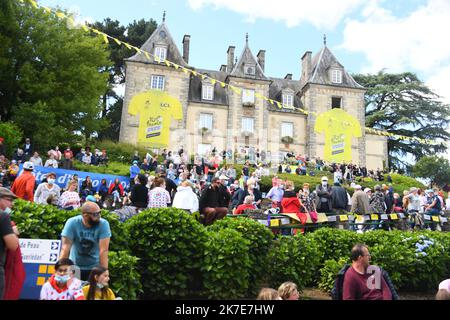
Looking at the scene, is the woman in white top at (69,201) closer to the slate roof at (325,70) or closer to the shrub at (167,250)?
the shrub at (167,250)

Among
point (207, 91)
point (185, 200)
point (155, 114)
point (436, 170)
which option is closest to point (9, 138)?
point (185, 200)

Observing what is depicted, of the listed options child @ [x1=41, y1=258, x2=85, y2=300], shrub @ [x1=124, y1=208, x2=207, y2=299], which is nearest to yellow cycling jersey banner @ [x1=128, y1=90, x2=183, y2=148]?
shrub @ [x1=124, y1=208, x2=207, y2=299]

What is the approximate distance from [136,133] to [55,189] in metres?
22.1

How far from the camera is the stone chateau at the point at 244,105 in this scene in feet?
108

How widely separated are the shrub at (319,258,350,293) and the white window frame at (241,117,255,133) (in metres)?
27.1

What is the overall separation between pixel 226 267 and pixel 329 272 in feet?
7.20

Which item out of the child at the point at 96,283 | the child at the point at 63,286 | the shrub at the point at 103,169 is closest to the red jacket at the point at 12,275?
the child at the point at 63,286

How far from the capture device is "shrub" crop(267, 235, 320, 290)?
289 inches

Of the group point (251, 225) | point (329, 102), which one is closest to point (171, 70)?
point (329, 102)

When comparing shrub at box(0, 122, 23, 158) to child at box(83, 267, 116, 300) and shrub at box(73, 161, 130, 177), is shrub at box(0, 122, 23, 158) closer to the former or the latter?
shrub at box(73, 161, 130, 177)

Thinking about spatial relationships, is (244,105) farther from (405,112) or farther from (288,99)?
(405,112)

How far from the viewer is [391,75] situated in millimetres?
45594
